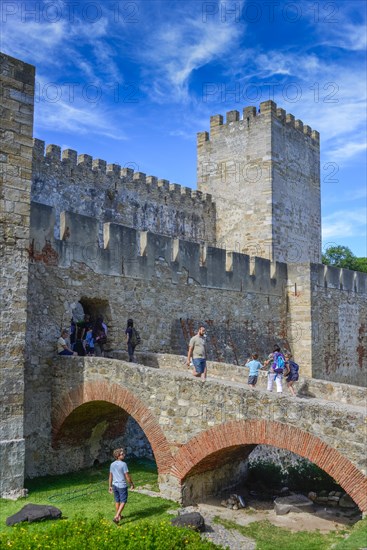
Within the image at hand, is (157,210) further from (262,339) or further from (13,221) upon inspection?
(13,221)

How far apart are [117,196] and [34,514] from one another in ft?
49.8

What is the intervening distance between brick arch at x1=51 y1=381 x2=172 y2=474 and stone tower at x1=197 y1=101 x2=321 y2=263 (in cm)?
1274

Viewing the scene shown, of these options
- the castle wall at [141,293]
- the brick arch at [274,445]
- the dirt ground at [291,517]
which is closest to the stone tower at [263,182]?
the castle wall at [141,293]

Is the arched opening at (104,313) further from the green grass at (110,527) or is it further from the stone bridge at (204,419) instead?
the green grass at (110,527)

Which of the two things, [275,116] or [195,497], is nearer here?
[195,497]

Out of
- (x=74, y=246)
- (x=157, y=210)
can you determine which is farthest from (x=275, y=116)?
(x=74, y=246)

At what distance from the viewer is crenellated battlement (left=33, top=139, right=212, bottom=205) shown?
19.5 metres

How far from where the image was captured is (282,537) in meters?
8.95

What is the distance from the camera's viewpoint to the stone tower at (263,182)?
909 inches

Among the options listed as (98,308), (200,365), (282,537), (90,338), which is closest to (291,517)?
(282,537)

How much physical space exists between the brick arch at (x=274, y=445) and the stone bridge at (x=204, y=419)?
0.01m

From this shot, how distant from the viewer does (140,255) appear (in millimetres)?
14594

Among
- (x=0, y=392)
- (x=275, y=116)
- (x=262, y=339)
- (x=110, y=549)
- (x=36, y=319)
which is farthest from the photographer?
(x=275, y=116)

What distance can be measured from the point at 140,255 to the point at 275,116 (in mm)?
11726
